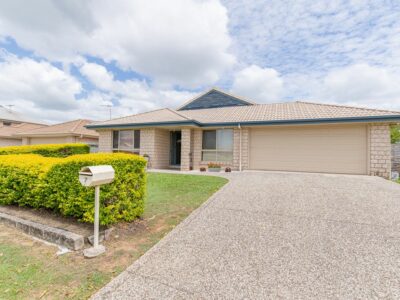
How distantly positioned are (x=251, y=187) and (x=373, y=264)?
456 centimetres

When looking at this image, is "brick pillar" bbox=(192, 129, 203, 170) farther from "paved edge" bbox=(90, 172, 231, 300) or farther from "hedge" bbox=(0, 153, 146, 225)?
"hedge" bbox=(0, 153, 146, 225)

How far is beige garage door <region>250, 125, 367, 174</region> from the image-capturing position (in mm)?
10727

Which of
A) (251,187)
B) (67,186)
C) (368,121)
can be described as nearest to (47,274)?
(67,186)

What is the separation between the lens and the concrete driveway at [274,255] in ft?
7.91

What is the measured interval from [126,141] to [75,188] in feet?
37.5

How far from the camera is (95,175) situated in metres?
3.21

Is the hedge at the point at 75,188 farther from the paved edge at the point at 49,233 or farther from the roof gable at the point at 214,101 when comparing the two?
the roof gable at the point at 214,101

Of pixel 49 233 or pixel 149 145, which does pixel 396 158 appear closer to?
pixel 149 145

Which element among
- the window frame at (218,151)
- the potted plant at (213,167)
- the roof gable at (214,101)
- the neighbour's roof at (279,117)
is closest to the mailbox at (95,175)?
the neighbour's roof at (279,117)

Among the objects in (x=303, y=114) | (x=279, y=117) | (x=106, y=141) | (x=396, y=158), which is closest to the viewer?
(x=303, y=114)

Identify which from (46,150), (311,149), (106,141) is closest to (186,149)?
(106,141)

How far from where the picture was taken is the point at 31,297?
230cm

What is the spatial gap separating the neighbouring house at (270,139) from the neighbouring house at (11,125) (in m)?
17.6

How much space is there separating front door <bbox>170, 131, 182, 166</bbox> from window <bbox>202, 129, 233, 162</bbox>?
2.59 meters
